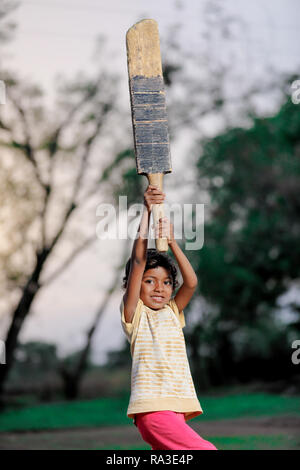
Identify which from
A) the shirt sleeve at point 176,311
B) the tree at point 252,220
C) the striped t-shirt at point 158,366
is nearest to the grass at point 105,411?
the tree at point 252,220

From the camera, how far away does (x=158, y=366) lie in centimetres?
308

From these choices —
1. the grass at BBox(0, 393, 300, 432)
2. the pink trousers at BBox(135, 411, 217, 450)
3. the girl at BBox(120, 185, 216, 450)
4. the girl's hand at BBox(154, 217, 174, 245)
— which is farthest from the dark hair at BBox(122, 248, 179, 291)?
the grass at BBox(0, 393, 300, 432)

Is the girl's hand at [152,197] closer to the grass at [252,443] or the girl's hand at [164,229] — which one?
the girl's hand at [164,229]

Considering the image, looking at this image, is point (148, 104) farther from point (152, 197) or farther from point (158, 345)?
point (158, 345)

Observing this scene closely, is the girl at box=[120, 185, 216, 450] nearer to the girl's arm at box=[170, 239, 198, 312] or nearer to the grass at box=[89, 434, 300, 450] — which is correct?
the girl's arm at box=[170, 239, 198, 312]

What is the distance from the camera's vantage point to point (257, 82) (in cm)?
1432

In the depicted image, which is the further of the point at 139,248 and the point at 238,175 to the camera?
the point at 238,175

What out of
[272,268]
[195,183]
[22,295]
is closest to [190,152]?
[195,183]

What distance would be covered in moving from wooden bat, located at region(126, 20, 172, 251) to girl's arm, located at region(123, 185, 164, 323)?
13 cm

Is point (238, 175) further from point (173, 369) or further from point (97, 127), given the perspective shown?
point (173, 369)

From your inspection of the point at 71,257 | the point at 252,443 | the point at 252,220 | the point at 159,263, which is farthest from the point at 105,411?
the point at 159,263

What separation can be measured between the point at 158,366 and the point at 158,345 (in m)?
0.11

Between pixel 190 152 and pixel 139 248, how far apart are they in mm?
13035

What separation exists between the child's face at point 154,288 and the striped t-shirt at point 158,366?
0.03 m
